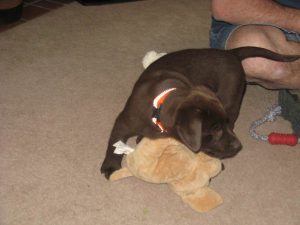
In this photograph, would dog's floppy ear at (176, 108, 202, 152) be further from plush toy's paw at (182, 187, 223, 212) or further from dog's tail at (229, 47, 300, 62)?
dog's tail at (229, 47, 300, 62)

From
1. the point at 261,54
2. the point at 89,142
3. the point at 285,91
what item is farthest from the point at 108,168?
the point at 285,91

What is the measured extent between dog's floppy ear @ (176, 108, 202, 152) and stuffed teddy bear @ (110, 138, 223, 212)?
19 cm

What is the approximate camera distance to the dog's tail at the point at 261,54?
1907mm

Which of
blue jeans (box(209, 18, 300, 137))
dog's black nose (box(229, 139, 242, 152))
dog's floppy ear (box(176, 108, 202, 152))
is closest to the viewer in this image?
dog's floppy ear (box(176, 108, 202, 152))

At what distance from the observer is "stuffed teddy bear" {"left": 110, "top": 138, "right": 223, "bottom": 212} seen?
5.49ft

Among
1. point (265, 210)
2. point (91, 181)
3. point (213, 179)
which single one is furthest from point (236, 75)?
point (91, 181)

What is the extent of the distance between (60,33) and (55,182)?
1493 mm

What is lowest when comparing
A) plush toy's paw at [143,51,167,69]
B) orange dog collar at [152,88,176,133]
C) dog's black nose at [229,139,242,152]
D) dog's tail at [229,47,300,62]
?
plush toy's paw at [143,51,167,69]

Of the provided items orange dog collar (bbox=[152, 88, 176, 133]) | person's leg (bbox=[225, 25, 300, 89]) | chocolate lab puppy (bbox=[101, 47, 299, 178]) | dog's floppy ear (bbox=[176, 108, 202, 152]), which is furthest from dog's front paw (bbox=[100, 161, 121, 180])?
person's leg (bbox=[225, 25, 300, 89])

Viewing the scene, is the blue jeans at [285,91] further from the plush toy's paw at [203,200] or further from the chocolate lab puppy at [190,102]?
the plush toy's paw at [203,200]

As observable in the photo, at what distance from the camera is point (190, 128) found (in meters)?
1.47

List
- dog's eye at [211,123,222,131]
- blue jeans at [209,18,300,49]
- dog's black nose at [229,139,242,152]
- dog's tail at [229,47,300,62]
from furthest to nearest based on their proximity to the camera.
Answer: blue jeans at [209,18,300,49], dog's tail at [229,47,300,62], dog's black nose at [229,139,242,152], dog's eye at [211,123,222,131]

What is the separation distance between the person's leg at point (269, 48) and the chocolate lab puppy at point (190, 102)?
229 mm

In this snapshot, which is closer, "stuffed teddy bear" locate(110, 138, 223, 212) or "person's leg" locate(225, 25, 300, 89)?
"stuffed teddy bear" locate(110, 138, 223, 212)
